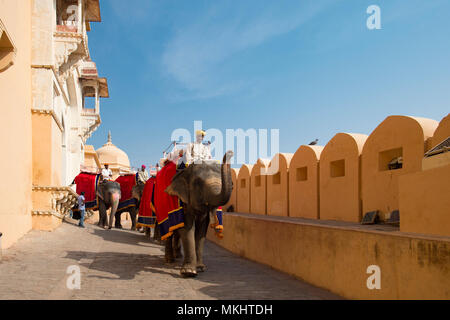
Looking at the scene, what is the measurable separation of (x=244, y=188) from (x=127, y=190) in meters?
4.89

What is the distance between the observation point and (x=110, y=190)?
1438 centimetres

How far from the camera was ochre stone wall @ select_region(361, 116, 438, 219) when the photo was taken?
7.90 meters

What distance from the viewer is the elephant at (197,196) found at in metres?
6.27

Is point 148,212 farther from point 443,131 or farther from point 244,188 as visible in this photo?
point 244,188

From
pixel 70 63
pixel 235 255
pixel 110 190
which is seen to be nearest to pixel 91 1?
pixel 70 63

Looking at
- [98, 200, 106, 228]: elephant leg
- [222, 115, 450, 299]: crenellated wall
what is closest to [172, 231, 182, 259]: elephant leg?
[222, 115, 450, 299]: crenellated wall

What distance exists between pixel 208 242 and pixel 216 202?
7237 millimetres

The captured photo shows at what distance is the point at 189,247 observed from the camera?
669cm

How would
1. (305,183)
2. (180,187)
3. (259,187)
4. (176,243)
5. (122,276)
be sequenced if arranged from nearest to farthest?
(122,276) → (180,187) → (176,243) → (305,183) → (259,187)

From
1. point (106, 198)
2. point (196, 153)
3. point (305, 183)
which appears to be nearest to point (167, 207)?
point (196, 153)

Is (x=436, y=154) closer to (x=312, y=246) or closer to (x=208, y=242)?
(x=312, y=246)

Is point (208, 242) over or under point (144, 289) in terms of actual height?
under

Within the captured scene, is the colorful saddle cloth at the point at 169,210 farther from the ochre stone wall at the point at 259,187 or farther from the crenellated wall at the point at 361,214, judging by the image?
the ochre stone wall at the point at 259,187
